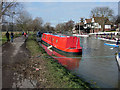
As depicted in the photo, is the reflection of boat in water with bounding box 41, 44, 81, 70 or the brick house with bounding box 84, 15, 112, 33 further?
the brick house with bounding box 84, 15, 112, 33

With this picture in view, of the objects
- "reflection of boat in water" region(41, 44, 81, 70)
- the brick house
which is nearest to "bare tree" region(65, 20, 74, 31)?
the brick house

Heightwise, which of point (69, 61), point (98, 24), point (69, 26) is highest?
point (69, 26)

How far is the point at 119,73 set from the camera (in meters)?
7.27

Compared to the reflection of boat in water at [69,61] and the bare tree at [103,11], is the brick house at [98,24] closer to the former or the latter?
the bare tree at [103,11]

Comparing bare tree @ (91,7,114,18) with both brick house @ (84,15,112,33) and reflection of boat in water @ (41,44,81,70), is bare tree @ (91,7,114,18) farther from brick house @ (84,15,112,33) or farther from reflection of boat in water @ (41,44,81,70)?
reflection of boat in water @ (41,44,81,70)

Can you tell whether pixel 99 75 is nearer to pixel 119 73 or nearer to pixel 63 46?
pixel 119 73

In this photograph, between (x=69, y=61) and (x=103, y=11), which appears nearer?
(x=69, y=61)

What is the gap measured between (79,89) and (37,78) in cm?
190

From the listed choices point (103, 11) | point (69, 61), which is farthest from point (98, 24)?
point (69, 61)

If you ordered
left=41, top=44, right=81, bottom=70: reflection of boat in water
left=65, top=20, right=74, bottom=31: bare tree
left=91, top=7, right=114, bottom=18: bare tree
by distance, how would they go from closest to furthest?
1. left=41, top=44, right=81, bottom=70: reflection of boat in water
2. left=91, top=7, right=114, bottom=18: bare tree
3. left=65, top=20, right=74, bottom=31: bare tree

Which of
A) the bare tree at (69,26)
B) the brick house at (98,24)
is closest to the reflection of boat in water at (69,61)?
the brick house at (98,24)

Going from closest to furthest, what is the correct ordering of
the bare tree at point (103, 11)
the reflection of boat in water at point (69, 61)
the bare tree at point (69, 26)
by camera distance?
the reflection of boat in water at point (69, 61) < the bare tree at point (103, 11) < the bare tree at point (69, 26)

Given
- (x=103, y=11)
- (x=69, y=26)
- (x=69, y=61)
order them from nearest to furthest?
(x=69, y=61) < (x=103, y=11) < (x=69, y=26)

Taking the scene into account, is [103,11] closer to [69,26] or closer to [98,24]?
[98,24]
